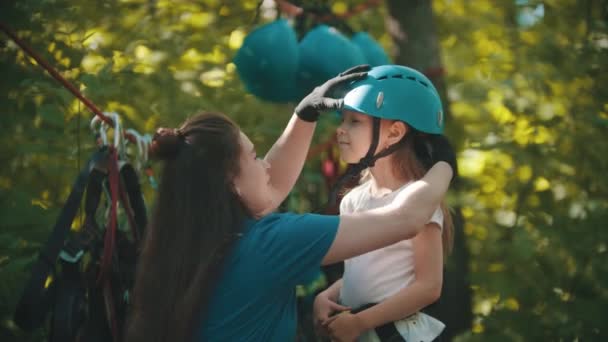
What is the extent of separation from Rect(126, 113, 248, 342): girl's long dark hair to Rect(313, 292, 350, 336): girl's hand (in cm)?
66

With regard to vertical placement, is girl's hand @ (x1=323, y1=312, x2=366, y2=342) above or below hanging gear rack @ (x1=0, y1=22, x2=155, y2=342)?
below

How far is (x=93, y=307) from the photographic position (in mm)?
2297

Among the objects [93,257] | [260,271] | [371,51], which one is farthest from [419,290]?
[371,51]

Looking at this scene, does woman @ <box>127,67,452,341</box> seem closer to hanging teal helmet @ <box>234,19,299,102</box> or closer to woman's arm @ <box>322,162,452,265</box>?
woman's arm @ <box>322,162,452,265</box>

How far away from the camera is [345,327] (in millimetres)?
2395

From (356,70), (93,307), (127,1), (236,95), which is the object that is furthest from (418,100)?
(127,1)

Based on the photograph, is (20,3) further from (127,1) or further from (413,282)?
(413,282)

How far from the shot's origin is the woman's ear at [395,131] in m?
2.60

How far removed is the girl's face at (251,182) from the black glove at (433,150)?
0.72 meters

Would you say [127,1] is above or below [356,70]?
below

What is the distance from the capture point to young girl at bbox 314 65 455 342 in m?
2.37

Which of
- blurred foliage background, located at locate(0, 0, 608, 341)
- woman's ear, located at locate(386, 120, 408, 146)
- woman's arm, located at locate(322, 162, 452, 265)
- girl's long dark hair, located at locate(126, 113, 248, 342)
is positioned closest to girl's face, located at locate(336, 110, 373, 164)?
woman's ear, located at locate(386, 120, 408, 146)

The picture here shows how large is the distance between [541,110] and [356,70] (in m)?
2.08

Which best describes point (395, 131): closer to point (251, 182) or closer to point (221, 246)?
point (251, 182)
